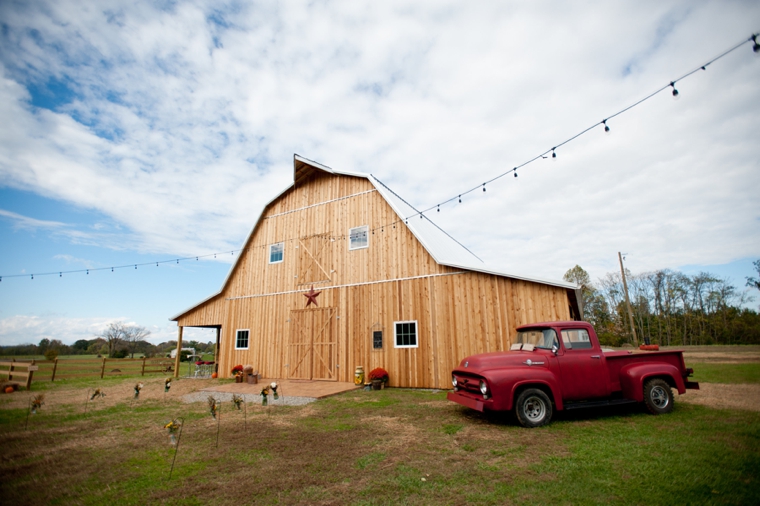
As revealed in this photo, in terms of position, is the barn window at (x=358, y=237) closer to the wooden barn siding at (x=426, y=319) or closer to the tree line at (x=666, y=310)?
the wooden barn siding at (x=426, y=319)

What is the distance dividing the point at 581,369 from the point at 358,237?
9148mm

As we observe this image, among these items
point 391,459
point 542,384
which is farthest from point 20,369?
point 542,384

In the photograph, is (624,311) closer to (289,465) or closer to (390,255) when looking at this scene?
(390,255)

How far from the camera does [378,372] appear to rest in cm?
1169

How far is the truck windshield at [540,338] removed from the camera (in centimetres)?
676

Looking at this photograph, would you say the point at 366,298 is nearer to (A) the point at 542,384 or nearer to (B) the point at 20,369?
(A) the point at 542,384

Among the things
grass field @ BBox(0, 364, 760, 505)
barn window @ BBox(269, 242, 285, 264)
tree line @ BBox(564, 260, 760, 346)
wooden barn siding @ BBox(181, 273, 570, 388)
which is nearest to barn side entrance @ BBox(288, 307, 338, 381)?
wooden barn siding @ BBox(181, 273, 570, 388)

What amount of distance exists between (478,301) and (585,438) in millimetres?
5754

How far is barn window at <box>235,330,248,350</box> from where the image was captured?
15.7 meters

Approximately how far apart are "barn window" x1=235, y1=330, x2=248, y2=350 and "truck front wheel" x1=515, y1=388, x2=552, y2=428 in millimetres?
13014

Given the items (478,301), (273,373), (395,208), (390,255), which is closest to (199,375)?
(273,373)

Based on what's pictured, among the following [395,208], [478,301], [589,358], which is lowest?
[589,358]

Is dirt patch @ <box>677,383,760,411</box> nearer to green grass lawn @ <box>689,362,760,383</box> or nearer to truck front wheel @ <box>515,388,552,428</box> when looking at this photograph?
green grass lawn @ <box>689,362,760,383</box>

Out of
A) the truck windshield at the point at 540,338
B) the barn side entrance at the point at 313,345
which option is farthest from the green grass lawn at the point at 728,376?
the barn side entrance at the point at 313,345
